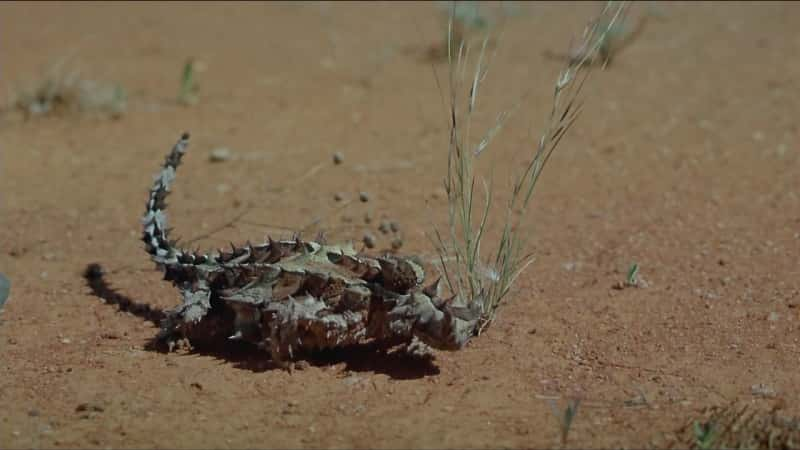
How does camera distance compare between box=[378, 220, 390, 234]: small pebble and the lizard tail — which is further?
box=[378, 220, 390, 234]: small pebble

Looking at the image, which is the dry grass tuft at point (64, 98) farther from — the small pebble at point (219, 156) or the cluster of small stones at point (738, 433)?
the cluster of small stones at point (738, 433)

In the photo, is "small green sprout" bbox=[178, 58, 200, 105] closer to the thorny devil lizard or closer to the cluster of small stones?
the thorny devil lizard

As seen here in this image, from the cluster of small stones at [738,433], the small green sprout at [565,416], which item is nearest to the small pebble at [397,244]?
the small green sprout at [565,416]

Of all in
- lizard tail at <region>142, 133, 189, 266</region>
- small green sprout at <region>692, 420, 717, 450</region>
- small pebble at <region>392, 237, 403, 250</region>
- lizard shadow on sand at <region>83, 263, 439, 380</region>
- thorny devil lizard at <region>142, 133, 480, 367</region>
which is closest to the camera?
small green sprout at <region>692, 420, 717, 450</region>

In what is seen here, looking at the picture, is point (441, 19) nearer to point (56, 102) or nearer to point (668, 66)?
point (668, 66)

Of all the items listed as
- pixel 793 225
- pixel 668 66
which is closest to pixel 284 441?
pixel 793 225

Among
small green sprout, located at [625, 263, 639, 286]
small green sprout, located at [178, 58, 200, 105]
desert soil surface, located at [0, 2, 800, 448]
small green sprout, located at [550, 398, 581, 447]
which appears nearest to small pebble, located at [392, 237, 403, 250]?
desert soil surface, located at [0, 2, 800, 448]

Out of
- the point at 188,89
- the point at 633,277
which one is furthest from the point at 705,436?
the point at 188,89

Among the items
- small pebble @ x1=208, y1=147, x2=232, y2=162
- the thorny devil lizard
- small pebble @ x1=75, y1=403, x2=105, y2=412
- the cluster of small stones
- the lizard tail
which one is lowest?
the cluster of small stones
